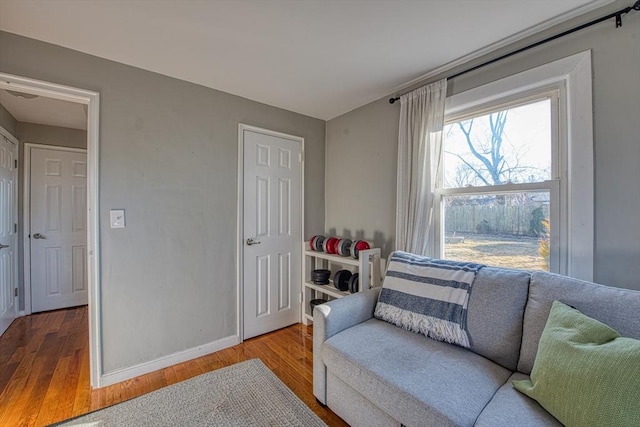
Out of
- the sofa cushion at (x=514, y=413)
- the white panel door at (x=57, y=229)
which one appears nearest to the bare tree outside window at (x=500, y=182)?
the sofa cushion at (x=514, y=413)

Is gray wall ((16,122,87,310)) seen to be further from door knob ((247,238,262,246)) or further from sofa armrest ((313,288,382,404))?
sofa armrest ((313,288,382,404))

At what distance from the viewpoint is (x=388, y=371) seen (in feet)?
4.41

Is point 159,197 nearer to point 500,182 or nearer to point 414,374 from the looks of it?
point 414,374

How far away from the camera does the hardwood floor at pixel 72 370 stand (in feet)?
5.70

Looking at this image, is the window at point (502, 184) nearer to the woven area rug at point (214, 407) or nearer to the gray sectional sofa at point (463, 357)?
the gray sectional sofa at point (463, 357)

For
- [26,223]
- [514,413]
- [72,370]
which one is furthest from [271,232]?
[26,223]

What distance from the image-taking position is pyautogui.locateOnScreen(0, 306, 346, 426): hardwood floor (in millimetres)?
1736

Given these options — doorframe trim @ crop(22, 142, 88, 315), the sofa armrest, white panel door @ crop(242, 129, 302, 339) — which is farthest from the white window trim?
doorframe trim @ crop(22, 142, 88, 315)

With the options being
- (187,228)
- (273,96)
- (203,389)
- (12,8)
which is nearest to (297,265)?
(187,228)

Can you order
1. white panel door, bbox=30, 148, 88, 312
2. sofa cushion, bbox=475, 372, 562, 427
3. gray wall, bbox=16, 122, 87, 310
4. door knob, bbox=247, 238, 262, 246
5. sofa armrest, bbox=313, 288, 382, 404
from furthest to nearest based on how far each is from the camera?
white panel door, bbox=30, 148, 88, 312 < gray wall, bbox=16, 122, 87, 310 < door knob, bbox=247, 238, 262, 246 < sofa armrest, bbox=313, 288, 382, 404 < sofa cushion, bbox=475, 372, 562, 427

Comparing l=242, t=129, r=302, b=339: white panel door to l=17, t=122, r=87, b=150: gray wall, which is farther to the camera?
l=17, t=122, r=87, b=150: gray wall

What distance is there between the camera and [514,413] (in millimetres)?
1076

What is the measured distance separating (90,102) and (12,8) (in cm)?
57

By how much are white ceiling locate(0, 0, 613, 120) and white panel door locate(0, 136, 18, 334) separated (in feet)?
6.12
